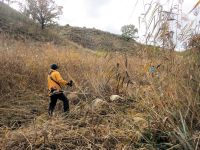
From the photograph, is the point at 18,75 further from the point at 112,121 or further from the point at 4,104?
the point at 112,121

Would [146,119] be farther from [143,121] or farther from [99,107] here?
[99,107]

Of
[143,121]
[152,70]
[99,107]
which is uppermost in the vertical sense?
[152,70]

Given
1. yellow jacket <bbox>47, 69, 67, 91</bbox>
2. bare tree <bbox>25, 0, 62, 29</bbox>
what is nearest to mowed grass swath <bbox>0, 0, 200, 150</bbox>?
yellow jacket <bbox>47, 69, 67, 91</bbox>

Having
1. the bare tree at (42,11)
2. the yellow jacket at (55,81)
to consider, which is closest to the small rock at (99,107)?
the yellow jacket at (55,81)

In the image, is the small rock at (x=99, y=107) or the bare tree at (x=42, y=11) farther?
the bare tree at (x=42, y=11)

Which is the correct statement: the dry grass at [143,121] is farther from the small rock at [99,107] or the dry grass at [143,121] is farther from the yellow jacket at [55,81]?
the yellow jacket at [55,81]

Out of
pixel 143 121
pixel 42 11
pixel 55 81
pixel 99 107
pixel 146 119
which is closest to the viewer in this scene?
pixel 146 119

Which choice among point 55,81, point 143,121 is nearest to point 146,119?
point 143,121

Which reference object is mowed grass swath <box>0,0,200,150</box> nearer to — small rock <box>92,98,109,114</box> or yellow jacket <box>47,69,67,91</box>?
small rock <box>92,98,109,114</box>

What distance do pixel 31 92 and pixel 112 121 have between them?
5.04m

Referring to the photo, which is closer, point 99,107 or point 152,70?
point 152,70

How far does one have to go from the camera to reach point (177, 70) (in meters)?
3.44

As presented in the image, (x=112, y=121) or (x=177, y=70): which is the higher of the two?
(x=177, y=70)

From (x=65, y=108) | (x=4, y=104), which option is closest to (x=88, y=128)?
(x=65, y=108)
